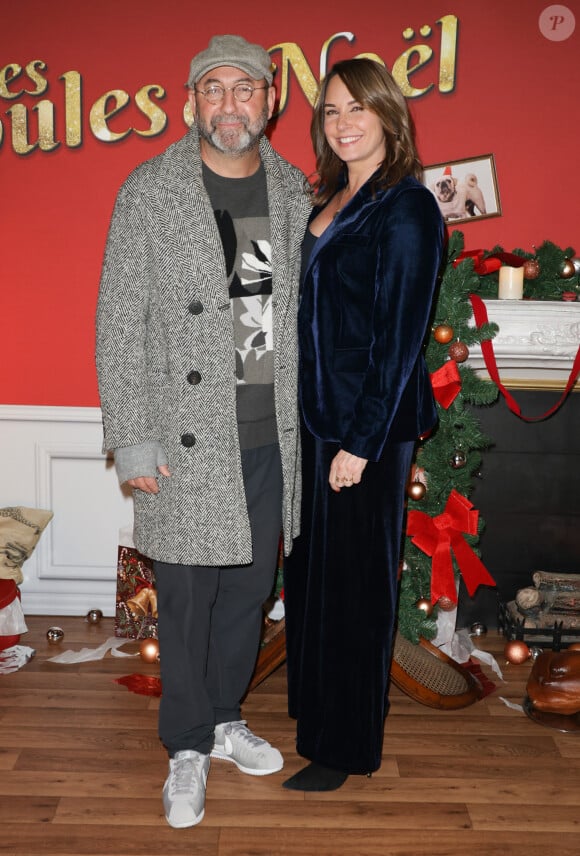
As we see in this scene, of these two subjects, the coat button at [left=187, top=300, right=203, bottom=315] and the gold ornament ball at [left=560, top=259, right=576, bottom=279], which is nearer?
the coat button at [left=187, top=300, right=203, bottom=315]

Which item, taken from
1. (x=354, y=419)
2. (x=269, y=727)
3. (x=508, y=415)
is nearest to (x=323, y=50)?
(x=508, y=415)

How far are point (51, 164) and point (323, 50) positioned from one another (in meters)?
1.07

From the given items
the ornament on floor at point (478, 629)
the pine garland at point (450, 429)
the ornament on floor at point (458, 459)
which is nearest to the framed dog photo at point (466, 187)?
the pine garland at point (450, 429)

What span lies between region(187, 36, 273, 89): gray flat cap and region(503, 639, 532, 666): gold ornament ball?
6.60ft

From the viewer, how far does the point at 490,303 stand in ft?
9.24

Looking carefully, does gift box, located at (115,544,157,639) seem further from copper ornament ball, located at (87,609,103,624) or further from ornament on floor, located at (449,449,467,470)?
ornament on floor, located at (449,449,467,470)

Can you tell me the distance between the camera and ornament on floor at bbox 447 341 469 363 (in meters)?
2.59

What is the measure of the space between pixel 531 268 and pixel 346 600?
141 cm

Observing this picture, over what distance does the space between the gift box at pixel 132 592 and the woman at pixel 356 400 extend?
999 mm

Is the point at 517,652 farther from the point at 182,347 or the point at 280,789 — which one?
the point at 182,347

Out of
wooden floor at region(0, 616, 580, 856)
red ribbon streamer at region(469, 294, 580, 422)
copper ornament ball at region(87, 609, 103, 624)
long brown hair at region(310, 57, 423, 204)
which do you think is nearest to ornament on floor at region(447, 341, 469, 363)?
red ribbon streamer at region(469, 294, 580, 422)

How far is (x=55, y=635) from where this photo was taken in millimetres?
2982

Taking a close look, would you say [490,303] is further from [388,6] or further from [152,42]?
[152,42]

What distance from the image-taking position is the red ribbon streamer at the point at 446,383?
2613 mm
